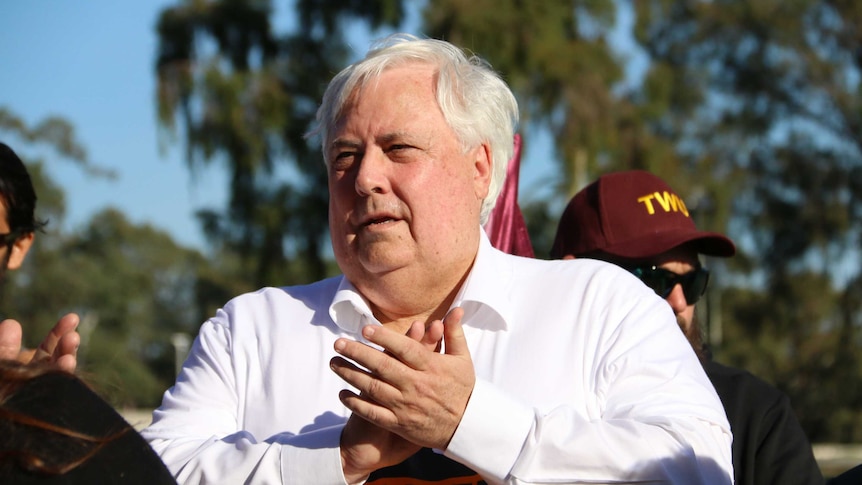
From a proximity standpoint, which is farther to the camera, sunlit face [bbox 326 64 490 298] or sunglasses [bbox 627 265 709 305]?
sunglasses [bbox 627 265 709 305]

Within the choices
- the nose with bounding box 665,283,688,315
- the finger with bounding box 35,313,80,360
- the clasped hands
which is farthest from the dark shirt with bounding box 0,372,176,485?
the nose with bounding box 665,283,688,315

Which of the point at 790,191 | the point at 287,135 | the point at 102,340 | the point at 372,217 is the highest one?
the point at 372,217

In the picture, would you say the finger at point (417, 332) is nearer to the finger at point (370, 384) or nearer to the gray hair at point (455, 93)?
the finger at point (370, 384)

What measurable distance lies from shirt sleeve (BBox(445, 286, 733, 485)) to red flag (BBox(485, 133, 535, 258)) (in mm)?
1334

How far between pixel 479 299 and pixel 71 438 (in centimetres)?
118

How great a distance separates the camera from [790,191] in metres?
26.1

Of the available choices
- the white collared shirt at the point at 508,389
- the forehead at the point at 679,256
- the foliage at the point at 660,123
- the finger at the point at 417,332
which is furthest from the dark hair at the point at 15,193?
the foliage at the point at 660,123

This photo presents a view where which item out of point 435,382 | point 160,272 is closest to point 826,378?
point 435,382

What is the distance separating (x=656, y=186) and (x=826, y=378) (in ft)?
76.4

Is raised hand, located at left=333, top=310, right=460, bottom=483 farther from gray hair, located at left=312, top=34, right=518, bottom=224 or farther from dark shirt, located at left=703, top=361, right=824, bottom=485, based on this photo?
dark shirt, located at left=703, top=361, right=824, bottom=485

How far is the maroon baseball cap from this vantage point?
3.29m

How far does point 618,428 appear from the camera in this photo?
82.6 inches

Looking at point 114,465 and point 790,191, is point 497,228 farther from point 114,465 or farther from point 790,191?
point 790,191

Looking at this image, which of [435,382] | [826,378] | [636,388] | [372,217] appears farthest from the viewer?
[826,378]
